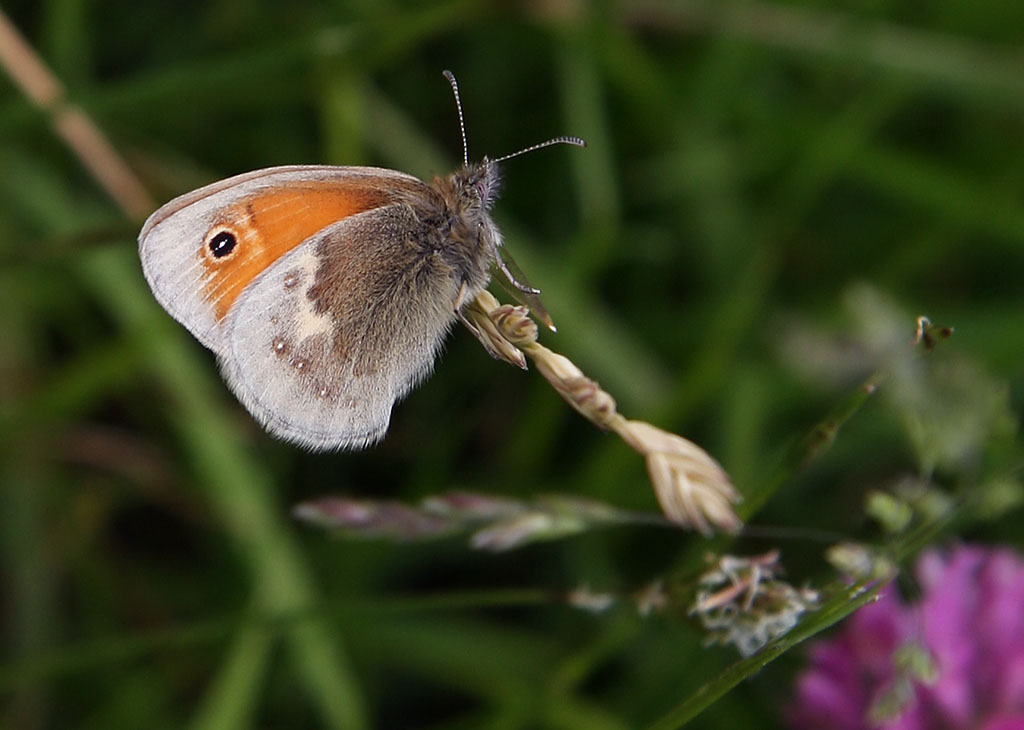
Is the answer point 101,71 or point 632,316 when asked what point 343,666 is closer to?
point 632,316

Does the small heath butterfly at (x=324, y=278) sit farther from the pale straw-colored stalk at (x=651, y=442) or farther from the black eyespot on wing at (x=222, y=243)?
the pale straw-colored stalk at (x=651, y=442)

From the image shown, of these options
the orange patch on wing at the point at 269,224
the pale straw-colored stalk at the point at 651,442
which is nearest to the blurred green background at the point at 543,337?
the orange patch on wing at the point at 269,224

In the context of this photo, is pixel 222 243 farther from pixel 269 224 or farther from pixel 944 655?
pixel 944 655

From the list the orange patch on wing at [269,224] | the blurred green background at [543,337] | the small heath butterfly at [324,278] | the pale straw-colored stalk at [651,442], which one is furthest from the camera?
the blurred green background at [543,337]

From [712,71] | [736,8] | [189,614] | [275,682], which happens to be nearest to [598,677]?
[275,682]

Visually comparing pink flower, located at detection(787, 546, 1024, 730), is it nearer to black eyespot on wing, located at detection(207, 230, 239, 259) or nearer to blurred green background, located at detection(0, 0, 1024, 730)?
blurred green background, located at detection(0, 0, 1024, 730)

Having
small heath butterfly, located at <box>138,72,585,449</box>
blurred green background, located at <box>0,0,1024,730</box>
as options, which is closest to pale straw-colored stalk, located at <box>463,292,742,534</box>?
small heath butterfly, located at <box>138,72,585,449</box>
